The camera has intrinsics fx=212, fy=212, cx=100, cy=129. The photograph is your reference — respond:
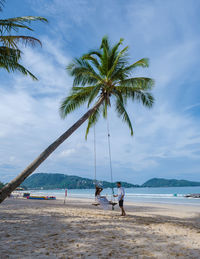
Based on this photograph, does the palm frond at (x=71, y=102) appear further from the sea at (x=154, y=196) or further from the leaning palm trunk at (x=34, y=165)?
the sea at (x=154, y=196)

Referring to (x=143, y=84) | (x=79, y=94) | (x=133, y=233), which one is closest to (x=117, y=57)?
(x=143, y=84)

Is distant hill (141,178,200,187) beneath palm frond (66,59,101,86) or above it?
above

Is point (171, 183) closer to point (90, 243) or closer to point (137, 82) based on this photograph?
point (137, 82)

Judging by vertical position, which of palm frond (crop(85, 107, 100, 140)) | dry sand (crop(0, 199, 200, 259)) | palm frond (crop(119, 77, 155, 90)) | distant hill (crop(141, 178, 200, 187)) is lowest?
dry sand (crop(0, 199, 200, 259))

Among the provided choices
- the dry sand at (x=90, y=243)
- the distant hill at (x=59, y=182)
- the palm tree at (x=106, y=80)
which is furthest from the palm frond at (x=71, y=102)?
the distant hill at (x=59, y=182)

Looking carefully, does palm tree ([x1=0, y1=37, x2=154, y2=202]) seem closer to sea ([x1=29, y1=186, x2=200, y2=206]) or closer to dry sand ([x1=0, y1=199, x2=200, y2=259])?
dry sand ([x1=0, y1=199, x2=200, y2=259])

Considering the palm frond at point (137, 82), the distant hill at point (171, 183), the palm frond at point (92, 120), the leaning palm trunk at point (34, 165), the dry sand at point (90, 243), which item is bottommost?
the dry sand at point (90, 243)

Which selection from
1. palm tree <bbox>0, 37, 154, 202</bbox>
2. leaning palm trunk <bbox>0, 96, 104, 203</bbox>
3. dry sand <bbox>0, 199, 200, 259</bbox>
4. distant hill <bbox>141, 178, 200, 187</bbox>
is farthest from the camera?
distant hill <bbox>141, 178, 200, 187</bbox>

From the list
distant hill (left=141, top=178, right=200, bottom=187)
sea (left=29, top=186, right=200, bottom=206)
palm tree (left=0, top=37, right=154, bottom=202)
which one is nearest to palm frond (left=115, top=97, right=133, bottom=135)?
palm tree (left=0, top=37, right=154, bottom=202)

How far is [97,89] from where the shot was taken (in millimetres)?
9914

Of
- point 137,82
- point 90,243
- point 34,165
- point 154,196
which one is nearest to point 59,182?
point 154,196

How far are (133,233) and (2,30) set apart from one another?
6160 mm

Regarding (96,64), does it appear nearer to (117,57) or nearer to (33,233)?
(117,57)

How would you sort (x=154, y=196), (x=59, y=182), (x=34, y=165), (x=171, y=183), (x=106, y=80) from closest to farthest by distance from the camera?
(x=34, y=165)
(x=106, y=80)
(x=154, y=196)
(x=171, y=183)
(x=59, y=182)
